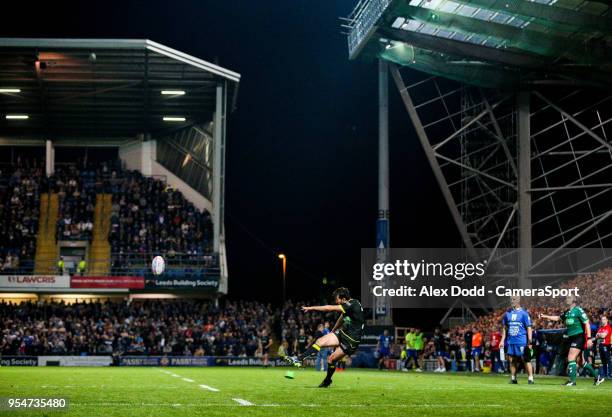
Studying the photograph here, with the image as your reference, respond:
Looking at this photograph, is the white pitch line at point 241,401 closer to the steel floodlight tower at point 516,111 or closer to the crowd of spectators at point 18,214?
the steel floodlight tower at point 516,111

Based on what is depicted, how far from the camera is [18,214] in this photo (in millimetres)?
54312

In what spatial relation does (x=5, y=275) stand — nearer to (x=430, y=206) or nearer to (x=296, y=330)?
(x=296, y=330)

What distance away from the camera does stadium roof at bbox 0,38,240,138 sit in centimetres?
4800

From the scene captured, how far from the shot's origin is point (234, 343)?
45031mm

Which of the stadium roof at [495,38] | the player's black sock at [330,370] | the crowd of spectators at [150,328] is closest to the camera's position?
the player's black sock at [330,370]

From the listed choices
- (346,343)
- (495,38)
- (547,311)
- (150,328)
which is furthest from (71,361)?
(346,343)

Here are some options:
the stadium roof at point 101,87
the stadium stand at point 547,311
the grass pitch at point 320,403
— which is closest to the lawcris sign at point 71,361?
the stadium stand at point 547,311

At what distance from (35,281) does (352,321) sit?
3613 cm

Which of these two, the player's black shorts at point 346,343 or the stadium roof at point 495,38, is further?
the stadium roof at point 495,38

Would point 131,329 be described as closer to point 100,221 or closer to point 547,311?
point 100,221

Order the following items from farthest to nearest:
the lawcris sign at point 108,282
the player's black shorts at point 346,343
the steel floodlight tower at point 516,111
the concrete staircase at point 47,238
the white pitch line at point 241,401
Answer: the concrete staircase at point 47,238 → the lawcris sign at point 108,282 → the steel floodlight tower at point 516,111 → the player's black shorts at point 346,343 → the white pitch line at point 241,401

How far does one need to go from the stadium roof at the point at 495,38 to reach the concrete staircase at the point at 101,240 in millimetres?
19008

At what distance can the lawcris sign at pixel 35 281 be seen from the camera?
4944 centimetres

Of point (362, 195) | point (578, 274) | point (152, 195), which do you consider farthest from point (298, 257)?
point (578, 274)
